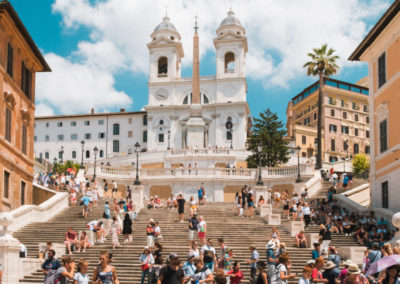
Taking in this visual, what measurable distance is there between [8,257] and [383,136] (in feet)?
64.0

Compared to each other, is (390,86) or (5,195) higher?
(390,86)

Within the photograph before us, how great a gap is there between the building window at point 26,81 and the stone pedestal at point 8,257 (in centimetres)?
1623

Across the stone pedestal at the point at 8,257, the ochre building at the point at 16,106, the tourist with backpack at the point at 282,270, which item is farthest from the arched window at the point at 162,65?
the tourist with backpack at the point at 282,270

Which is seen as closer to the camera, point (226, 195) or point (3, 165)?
point (3, 165)

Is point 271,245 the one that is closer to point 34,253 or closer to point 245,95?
point 34,253

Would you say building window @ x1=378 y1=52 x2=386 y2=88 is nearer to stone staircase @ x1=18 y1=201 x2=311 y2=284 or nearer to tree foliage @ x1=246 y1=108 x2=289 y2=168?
stone staircase @ x1=18 y1=201 x2=311 y2=284

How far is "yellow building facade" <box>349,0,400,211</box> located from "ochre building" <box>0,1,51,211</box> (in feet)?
62.5

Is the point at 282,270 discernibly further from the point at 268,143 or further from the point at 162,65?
the point at 162,65

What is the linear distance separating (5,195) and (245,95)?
63.9 metres

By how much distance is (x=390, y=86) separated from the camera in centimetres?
3000

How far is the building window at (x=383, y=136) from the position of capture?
30737 millimetres

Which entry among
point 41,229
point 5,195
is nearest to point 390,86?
point 41,229

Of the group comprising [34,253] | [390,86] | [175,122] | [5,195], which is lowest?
[34,253]

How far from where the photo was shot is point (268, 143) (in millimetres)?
65875
